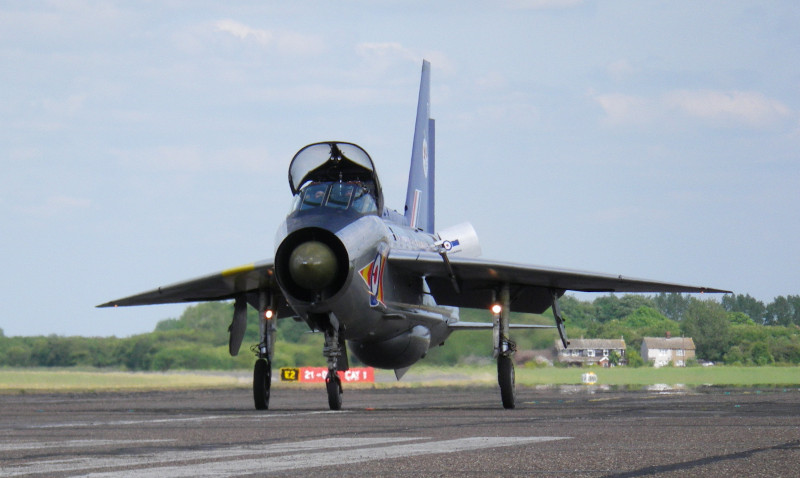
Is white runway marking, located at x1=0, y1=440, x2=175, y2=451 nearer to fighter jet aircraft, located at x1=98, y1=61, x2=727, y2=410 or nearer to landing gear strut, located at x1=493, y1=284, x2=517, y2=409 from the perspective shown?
fighter jet aircraft, located at x1=98, y1=61, x2=727, y2=410

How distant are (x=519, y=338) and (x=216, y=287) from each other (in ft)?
38.9

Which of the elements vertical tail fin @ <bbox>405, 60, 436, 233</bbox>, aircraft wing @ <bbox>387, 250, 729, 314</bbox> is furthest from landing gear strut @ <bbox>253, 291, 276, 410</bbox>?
vertical tail fin @ <bbox>405, 60, 436, 233</bbox>

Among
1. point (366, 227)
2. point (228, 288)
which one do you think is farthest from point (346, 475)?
point (228, 288)

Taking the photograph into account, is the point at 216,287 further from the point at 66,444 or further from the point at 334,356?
the point at 66,444

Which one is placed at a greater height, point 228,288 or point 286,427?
point 228,288

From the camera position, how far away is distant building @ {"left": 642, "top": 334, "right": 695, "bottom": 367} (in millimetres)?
33438

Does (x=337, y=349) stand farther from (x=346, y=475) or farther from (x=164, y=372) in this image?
(x=164, y=372)

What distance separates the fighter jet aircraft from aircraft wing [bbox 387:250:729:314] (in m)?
0.02

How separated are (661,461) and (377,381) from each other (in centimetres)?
2988

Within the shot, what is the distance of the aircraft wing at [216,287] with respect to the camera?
56.6ft

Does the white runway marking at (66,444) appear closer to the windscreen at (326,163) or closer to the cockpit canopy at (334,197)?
the cockpit canopy at (334,197)

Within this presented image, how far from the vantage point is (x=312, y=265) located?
557 inches

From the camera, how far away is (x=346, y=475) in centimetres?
608

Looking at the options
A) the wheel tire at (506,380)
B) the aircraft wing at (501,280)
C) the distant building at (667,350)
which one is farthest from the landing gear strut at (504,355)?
the distant building at (667,350)
